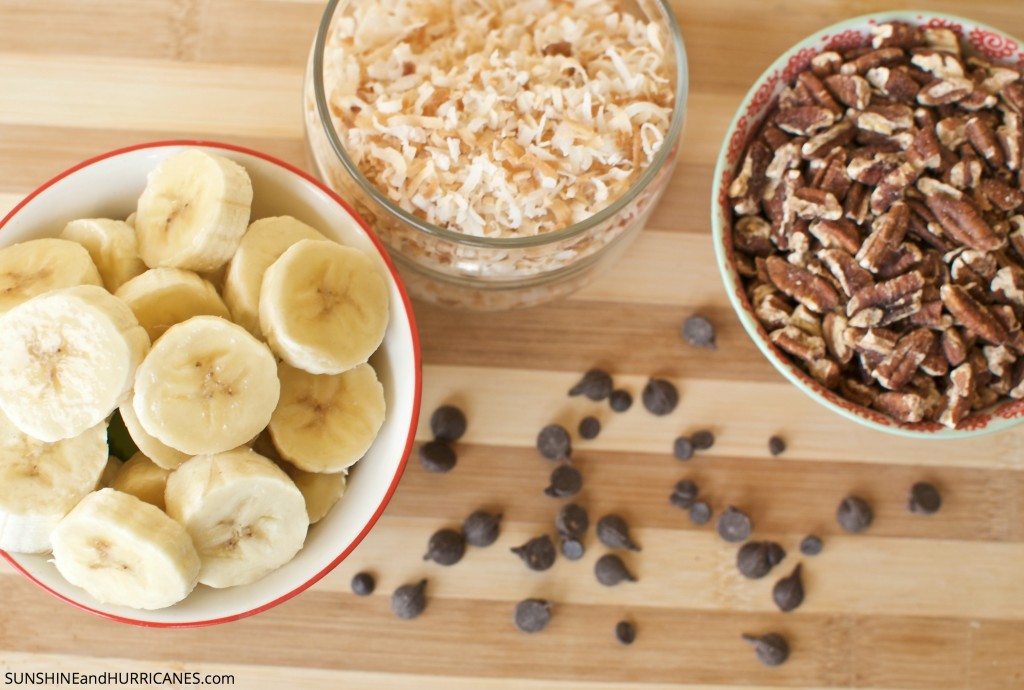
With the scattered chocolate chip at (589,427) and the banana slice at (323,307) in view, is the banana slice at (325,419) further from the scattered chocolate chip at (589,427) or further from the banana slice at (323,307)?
the scattered chocolate chip at (589,427)

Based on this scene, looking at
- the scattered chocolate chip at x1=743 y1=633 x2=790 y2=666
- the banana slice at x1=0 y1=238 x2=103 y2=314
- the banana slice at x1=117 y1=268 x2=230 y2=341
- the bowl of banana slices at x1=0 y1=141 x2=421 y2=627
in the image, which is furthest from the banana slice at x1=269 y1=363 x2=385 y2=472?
the scattered chocolate chip at x1=743 y1=633 x2=790 y2=666

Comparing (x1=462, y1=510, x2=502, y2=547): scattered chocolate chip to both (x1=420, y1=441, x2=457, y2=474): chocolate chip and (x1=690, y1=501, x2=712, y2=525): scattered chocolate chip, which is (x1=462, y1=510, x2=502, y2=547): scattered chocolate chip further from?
(x1=690, y1=501, x2=712, y2=525): scattered chocolate chip

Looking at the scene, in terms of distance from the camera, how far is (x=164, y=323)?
92 centimetres

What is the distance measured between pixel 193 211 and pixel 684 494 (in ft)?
2.32

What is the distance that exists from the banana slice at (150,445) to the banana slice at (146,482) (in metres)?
0.02

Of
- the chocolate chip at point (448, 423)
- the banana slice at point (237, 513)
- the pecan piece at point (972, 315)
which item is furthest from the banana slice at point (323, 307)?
the pecan piece at point (972, 315)

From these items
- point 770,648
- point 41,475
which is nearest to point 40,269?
point 41,475

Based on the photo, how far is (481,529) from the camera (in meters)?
1.15

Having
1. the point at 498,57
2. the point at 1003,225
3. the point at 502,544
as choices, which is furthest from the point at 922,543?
the point at 498,57

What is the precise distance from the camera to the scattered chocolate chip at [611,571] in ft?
3.84

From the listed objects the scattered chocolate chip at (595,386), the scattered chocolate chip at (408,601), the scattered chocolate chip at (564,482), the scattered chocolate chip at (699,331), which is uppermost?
the scattered chocolate chip at (699,331)

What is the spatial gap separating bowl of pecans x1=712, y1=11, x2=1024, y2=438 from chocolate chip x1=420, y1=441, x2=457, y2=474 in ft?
1.36

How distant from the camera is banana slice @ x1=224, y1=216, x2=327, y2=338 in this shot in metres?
0.93

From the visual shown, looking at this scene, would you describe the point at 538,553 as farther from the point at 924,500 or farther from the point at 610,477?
the point at 924,500
